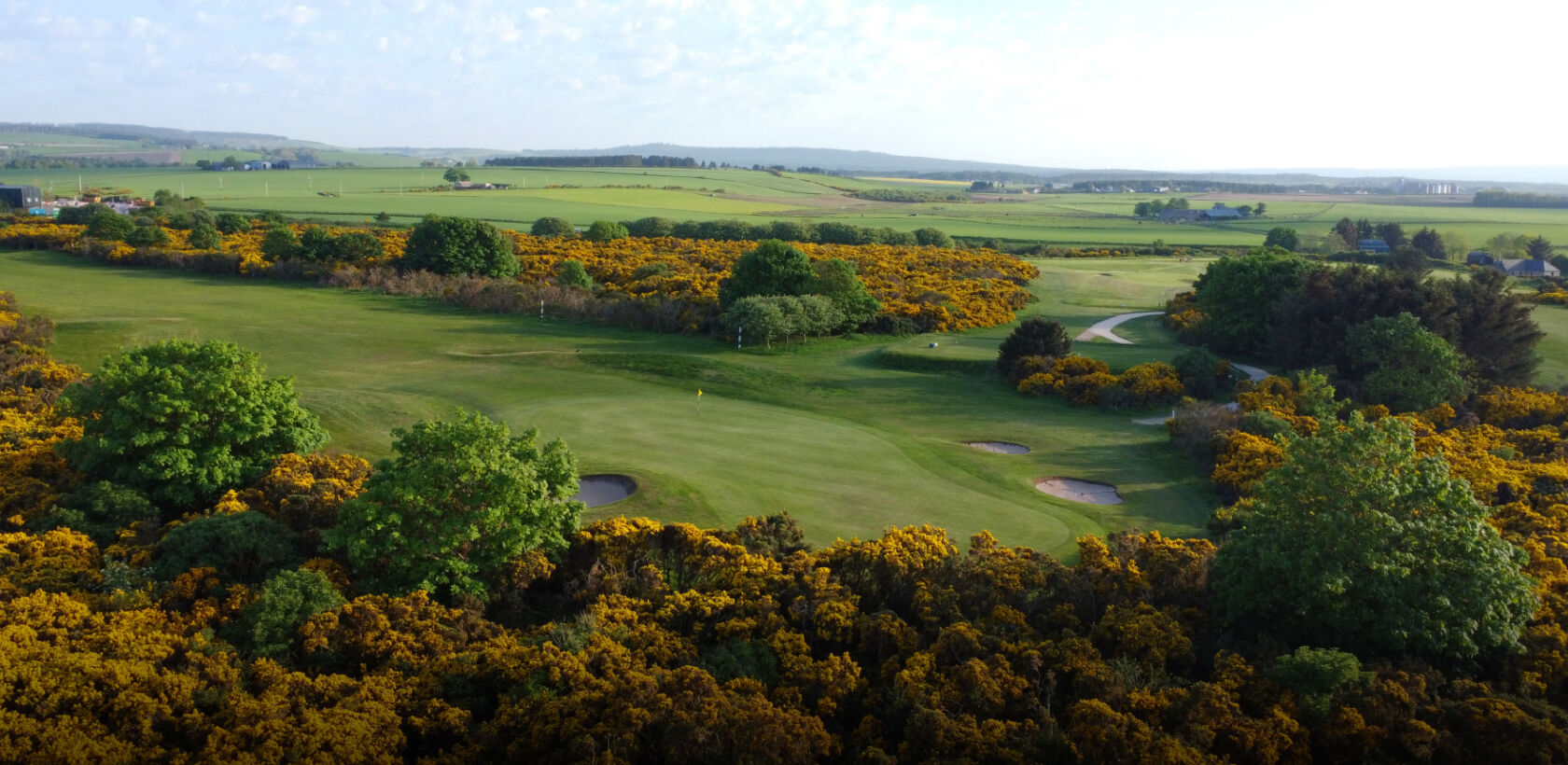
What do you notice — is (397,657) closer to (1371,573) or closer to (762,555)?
(762,555)

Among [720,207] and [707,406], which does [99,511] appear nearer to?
[707,406]

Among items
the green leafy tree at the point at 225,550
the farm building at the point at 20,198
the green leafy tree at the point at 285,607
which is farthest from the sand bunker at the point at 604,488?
the farm building at the point at 20,198

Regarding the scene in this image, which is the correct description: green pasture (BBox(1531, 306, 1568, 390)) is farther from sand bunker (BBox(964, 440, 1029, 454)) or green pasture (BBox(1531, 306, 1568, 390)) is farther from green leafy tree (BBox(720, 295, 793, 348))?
green leafy tree (BBox(720, 295, 793, 348))

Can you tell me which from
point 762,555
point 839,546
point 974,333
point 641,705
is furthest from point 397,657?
point 974,333

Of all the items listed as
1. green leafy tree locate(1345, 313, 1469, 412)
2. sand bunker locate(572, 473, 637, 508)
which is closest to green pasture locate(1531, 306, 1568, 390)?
green leafy tree locate(1345, 313, 1469, 412)

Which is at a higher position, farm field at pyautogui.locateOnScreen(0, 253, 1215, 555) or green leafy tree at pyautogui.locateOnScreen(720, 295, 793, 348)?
green leafy tree at pyautogui.locateOnScreen(720, 295, 793, 348)

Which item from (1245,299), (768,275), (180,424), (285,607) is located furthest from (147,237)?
(1245,299)

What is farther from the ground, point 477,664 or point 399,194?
point 399,194
